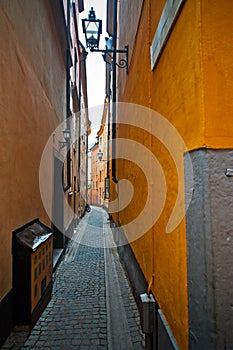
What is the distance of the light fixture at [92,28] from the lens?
18.7 ft

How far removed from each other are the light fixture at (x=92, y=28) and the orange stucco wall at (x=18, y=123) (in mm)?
1320

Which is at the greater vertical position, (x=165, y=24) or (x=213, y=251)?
(x=165, y=24)

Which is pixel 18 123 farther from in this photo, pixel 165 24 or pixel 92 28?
pixel 92 28

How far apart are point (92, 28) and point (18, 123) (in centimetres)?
383

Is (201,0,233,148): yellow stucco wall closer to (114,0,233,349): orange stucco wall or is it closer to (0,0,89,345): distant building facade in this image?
(114,0,233,349): orange stucco wall

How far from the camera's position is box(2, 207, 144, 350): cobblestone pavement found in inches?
113

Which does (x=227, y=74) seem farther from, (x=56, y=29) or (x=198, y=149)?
(x=56, y=29)

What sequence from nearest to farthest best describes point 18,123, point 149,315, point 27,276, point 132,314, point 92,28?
point 149,315 < point 27,276 < point 18,123 < point 132,314 < point 92,28

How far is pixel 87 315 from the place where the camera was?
11.6ft

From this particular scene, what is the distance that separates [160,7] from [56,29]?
485 centimetres

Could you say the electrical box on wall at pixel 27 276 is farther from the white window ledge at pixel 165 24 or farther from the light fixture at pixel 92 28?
the light fixture at pixel 92 28

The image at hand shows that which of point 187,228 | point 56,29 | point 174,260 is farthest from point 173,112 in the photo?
point 56,29

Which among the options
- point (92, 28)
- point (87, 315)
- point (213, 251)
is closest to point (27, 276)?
point (87, 315)

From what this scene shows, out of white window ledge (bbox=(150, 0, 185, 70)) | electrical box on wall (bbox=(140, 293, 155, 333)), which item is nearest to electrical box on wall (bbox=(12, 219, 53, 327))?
electrical box on wall (bbox=(140, 293, 155, 333))
